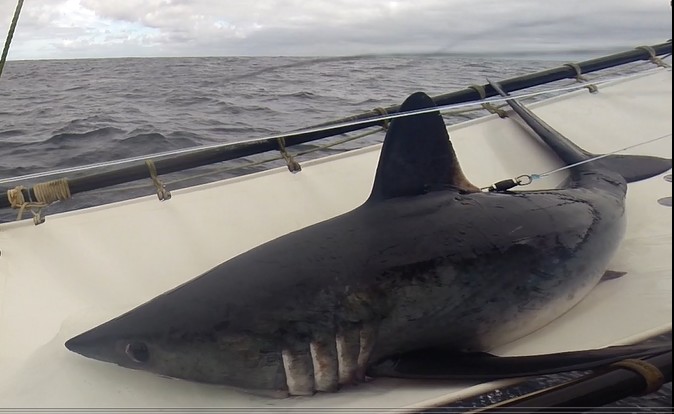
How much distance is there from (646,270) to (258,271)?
1.37 metres

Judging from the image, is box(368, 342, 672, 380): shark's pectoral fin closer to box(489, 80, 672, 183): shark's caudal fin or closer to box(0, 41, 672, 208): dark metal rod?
box(489, 80, 672, 183): shark's caudal fin

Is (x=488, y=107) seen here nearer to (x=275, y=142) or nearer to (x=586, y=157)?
(x=586, y=157)

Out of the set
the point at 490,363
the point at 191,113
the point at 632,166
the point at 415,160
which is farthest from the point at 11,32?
the point at 191,113

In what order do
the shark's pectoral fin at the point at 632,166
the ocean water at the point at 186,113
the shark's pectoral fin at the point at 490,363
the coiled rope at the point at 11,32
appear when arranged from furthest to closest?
1. the ocean water at the point at 186,113
2. the shark's pectoral fin at the point at 632,166
3. the coiled rope at the point at 11,32
4. the shark's pectoral fin at the point at 490,363

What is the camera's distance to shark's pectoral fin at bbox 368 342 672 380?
156 cm

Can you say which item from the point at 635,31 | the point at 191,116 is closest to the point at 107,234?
the point at 635,31

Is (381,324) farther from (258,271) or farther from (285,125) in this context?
(285,125)

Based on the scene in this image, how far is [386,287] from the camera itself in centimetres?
184

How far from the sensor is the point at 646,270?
2.08m

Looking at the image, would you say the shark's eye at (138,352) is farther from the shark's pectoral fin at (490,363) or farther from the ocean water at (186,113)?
the ocean water at (186,113)

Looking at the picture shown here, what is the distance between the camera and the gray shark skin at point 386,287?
1.71m

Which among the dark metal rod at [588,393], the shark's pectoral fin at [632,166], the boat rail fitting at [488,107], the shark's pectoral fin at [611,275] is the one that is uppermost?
the boat rail fitting at [488,107]

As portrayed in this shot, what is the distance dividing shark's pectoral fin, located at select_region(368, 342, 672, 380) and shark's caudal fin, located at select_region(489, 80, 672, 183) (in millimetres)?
1069

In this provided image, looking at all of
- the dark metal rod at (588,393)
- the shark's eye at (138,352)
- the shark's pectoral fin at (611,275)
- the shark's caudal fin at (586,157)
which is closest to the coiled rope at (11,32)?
the shark's eye at (138,352)
